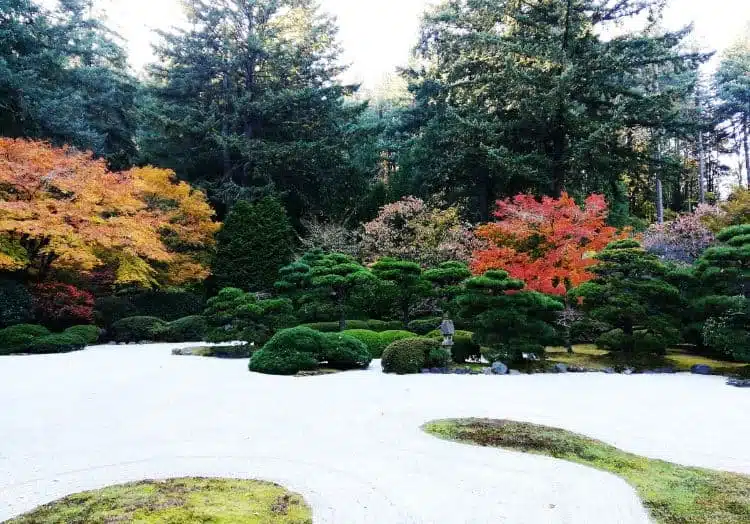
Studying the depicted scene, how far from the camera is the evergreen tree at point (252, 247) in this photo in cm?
1811

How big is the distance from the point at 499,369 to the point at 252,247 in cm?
1176

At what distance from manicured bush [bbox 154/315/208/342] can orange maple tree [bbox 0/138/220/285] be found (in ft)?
5.26

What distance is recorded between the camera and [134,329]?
576 inches

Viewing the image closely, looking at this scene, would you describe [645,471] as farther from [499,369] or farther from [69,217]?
[69,217]

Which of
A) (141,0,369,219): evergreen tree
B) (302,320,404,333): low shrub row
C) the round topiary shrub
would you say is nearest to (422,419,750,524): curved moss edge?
the round topiary shrub

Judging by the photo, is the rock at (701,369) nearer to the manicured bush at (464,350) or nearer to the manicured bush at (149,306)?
the manicured bush at (464,350)

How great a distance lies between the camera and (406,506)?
3098 millimetres

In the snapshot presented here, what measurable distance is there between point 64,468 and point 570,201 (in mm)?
12034

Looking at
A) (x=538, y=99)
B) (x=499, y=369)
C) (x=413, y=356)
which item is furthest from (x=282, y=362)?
(x=538, y=99)

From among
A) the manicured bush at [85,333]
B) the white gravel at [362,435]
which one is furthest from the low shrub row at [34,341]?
the white gravel at [362,435]

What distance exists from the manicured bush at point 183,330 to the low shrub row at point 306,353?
6549 mm

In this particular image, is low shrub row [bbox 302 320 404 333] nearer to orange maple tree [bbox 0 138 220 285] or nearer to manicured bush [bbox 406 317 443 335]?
manicured bush [bbox 406 317 443 335]

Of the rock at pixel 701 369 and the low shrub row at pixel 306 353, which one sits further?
the rock at pixel 701 369

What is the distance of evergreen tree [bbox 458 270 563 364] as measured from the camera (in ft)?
30.1
